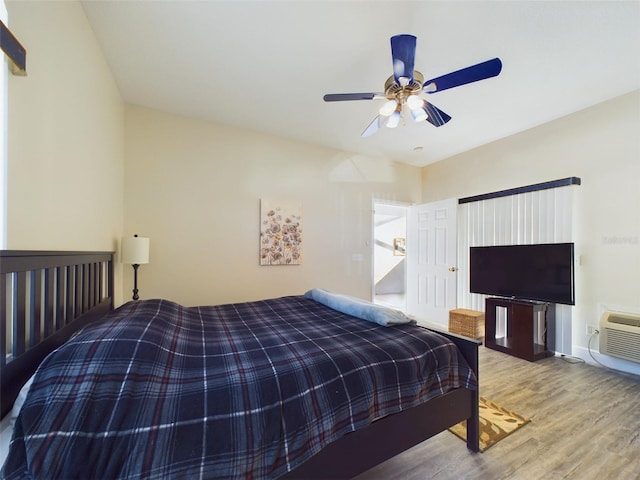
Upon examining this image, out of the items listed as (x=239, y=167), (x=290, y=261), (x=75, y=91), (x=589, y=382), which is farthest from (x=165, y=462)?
(x=589, y=382)

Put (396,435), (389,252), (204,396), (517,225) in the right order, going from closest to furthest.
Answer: (204,396) < (396,435) < (517,225) < (389,252)

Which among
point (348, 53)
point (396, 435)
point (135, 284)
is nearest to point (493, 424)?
point (396, 435)

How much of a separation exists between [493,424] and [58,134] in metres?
3.17

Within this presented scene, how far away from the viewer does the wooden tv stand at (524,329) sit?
283 centimetres

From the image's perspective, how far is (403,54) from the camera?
5.19ft

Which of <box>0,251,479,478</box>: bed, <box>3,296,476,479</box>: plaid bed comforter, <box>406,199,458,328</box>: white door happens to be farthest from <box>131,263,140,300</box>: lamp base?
<box>406,199,458,328</box>: white door

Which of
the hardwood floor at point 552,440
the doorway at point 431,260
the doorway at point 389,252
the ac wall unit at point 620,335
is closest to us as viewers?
the hardwood floor at point 552,440

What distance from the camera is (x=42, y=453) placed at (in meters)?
0.76

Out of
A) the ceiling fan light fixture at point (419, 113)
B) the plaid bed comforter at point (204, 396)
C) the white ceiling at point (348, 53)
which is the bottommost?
the plaid bed comforter at point (204, 396)

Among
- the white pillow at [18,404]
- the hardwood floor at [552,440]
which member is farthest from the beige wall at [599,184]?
the white pillow at [18,404]

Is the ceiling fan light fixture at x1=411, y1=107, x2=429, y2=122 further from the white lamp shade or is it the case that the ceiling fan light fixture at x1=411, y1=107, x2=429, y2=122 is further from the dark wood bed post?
the white lamp shade

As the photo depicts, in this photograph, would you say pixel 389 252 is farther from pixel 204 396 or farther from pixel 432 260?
pixel 204 396

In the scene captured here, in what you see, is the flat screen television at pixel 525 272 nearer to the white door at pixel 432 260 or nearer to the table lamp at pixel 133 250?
the white door at pixel 432 260

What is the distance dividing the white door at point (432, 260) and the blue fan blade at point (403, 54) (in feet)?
8.86
